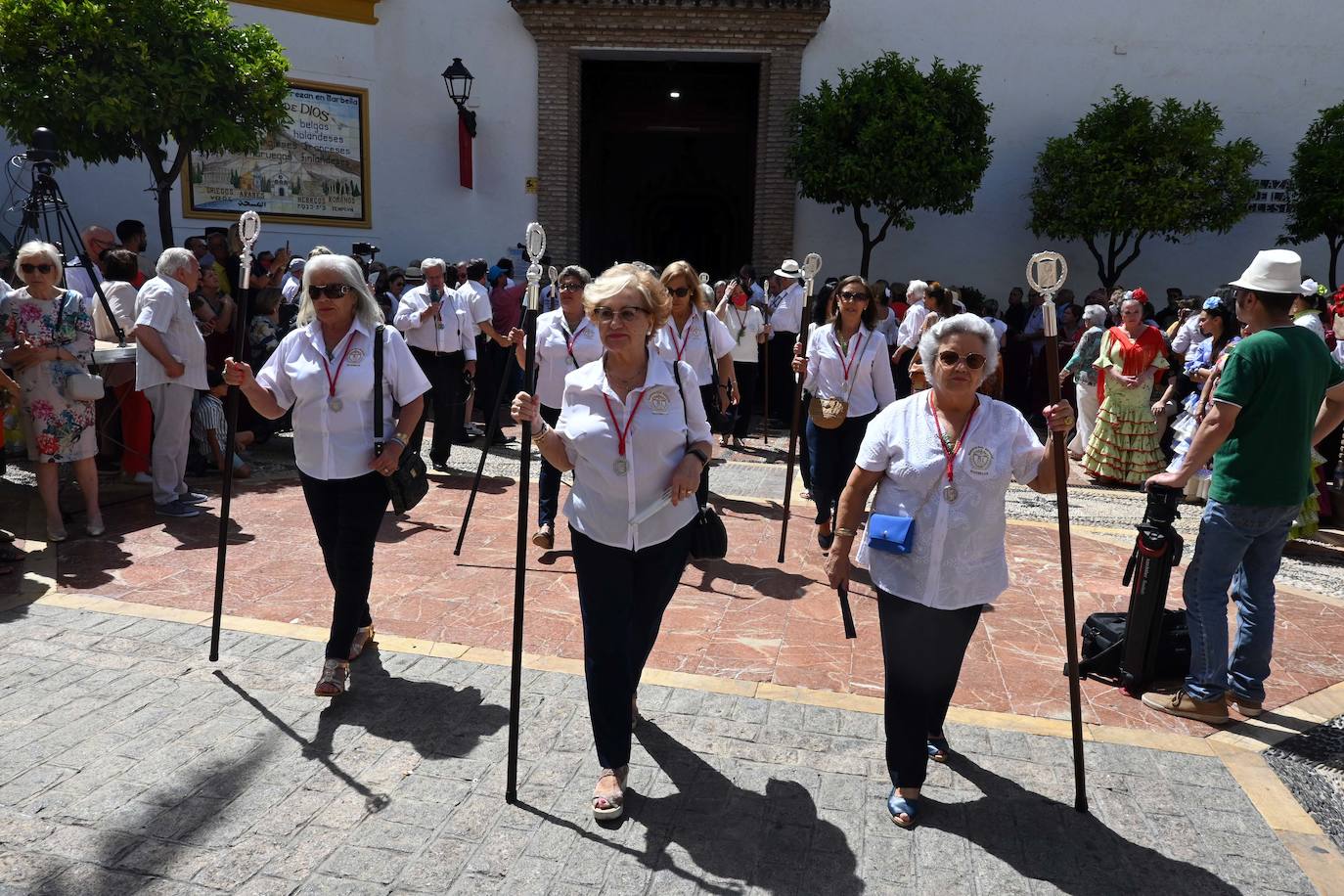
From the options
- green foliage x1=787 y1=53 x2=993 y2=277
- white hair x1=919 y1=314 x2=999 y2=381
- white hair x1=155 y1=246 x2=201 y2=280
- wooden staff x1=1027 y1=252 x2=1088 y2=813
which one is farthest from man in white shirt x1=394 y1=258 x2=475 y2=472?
Result: green foliage x1=787 y1=53 x2=993 y2=277

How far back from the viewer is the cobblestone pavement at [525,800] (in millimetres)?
3178

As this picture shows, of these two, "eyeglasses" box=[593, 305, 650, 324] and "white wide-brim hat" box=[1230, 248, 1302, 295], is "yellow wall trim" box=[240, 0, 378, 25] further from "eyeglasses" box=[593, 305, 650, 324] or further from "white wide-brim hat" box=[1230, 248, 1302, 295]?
"white wide-brim hat" box=[1230, 248, 1302, 295]

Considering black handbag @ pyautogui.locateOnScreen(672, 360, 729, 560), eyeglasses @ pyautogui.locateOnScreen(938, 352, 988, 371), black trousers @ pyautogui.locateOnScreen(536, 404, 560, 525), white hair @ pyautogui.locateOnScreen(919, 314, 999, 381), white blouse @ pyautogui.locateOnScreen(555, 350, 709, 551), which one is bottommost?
black trousers @ pyautogui.locateOnScreen(536, 404, 560, 525)

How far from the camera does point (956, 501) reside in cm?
333

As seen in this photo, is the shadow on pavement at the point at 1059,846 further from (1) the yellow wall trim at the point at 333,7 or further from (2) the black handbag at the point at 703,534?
(1) the yellow wall trim at the point at 333,7

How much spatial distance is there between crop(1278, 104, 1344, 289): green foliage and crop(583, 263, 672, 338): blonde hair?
18130 millimetres

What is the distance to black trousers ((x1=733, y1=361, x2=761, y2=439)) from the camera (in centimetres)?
1201

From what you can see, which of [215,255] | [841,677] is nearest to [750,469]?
[841,677]

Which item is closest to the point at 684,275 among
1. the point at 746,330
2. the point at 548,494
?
the point at 548,494

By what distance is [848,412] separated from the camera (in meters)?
6.39

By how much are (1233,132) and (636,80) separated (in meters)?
12.1

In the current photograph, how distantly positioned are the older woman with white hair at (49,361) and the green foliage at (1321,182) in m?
19.0

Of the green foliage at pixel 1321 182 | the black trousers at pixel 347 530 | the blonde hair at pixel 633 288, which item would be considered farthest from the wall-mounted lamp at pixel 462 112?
the blonde hair at pixel 633 288

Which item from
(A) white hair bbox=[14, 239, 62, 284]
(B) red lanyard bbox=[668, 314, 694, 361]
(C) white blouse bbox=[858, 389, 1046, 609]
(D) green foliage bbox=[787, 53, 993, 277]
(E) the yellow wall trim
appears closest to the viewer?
(C) white blouse bbox=[858, 389, 1046, 609]
